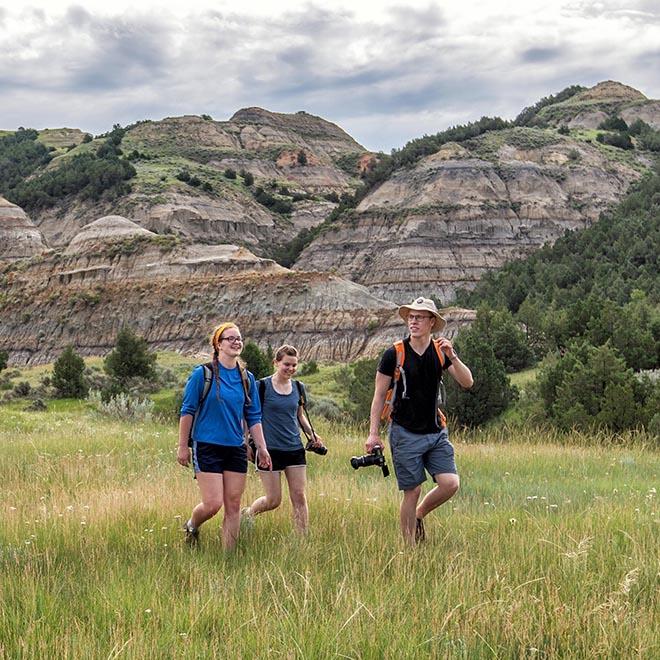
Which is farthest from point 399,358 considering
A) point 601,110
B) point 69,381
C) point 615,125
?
point 601,110

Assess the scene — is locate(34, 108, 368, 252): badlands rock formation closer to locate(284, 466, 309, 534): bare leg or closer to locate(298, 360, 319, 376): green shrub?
locate(298, 360, 319, 376): green shrub

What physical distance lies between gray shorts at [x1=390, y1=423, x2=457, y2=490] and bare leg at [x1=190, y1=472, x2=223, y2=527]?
133 cm

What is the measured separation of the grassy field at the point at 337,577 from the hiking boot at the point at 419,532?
0.08 meters

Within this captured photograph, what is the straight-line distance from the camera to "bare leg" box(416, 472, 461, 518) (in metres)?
6.06

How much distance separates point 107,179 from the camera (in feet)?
309

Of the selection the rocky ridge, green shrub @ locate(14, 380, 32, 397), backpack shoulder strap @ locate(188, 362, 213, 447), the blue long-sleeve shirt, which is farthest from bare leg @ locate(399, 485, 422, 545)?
the rocky ridge

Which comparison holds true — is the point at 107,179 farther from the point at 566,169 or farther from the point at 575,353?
the point at 575,353

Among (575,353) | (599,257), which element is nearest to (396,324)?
(599,257)

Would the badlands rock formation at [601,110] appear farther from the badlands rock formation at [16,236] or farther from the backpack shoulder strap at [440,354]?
the backpack shoulder strap at [440,354]

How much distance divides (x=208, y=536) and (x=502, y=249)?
79509mm

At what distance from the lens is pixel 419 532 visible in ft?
20.0

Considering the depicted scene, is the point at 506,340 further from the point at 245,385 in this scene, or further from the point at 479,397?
the point at 245,385

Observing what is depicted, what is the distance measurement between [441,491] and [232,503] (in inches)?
63.3

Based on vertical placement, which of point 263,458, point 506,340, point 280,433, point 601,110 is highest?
point 601,110
